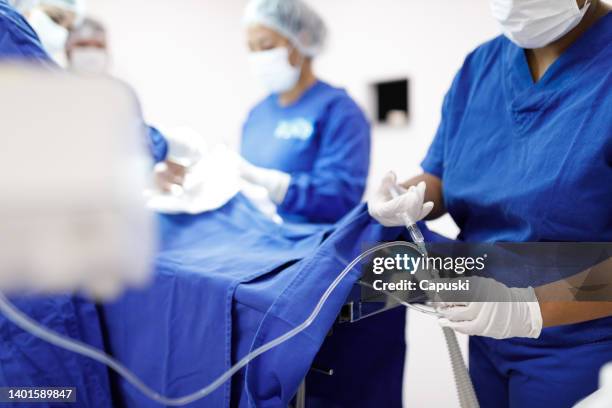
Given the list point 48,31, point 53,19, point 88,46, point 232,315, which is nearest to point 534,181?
point 232,315

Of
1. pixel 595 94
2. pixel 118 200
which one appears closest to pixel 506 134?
pixel 595 94

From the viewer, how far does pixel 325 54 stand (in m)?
2.33

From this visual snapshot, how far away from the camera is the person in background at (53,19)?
4.41 ft

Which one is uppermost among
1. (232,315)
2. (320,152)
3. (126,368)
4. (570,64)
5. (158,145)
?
(570,64)

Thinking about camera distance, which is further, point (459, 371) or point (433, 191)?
point (433, 191)

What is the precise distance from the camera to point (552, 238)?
2.61 ft

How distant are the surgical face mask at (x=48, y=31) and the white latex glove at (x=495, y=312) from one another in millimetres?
1211

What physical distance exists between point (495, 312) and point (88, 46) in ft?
5.36

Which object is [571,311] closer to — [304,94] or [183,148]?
[183,148]

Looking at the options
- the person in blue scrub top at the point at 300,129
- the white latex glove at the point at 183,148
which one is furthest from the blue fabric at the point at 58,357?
the person in blue scrub top at the point at 300,129

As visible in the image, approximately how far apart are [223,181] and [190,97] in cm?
179

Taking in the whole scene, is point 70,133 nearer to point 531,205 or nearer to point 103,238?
point 103,238

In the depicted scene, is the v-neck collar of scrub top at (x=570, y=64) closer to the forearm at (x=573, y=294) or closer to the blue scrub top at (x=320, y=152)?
the forearm at (x=573, y=294)

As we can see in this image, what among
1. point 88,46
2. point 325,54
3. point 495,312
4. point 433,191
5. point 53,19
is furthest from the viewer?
point 325,54
